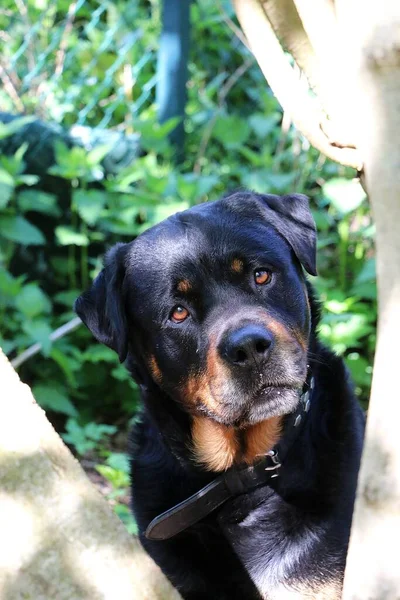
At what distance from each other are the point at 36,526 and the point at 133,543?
0.18 m

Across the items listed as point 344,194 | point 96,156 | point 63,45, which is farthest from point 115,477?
point 63,45

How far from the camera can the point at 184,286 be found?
9.34 feet

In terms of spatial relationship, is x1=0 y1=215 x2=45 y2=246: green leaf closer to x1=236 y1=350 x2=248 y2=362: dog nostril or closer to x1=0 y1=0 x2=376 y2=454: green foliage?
x1=0 y1=0 x2=376 y2=454: green foliage

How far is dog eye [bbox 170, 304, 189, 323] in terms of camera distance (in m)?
2.87

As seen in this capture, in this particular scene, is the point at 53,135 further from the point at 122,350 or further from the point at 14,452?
the point at 14,452

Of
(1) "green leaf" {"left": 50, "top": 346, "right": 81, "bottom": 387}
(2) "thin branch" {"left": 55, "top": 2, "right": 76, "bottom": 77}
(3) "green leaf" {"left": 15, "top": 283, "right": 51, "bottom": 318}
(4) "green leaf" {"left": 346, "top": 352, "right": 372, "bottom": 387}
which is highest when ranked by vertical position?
(2) "thin branch" {"left": 55, "top": 2, "right": 76, "bottom": 77}

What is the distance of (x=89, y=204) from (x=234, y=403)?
8.43 ft

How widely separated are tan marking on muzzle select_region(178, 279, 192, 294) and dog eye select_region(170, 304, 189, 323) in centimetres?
6

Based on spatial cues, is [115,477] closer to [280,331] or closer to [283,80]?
[280,331]

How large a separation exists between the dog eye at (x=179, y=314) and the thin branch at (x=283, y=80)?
1.05m

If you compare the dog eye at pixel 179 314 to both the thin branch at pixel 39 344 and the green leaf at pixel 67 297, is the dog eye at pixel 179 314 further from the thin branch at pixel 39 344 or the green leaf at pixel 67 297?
the green leaf at pixel 67 297

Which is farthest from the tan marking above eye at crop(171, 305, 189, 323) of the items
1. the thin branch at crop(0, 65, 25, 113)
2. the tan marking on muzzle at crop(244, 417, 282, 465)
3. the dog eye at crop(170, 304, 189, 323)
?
the thin branch at crop(0, 65, 25, 113)

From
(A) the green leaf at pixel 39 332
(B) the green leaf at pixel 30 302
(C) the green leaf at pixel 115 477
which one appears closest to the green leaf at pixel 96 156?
(B) the green leaf at pixel 30 302

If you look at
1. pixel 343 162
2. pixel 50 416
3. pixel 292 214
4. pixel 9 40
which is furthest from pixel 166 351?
pixel 9 40
